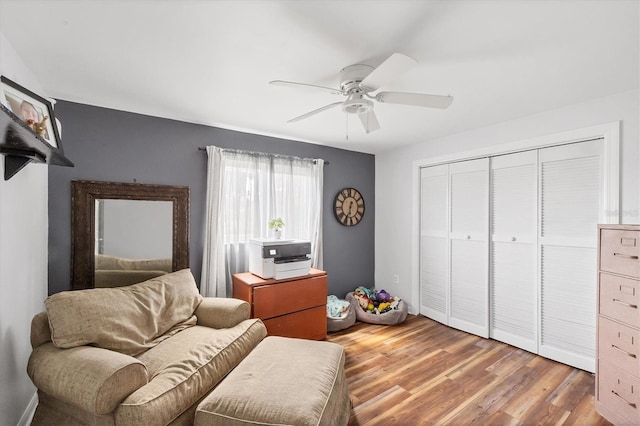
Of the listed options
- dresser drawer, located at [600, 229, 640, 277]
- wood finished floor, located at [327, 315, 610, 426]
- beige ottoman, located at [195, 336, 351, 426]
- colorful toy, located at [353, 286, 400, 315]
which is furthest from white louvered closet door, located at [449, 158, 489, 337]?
beige ottoman, located at [195, 336, 351, 426]

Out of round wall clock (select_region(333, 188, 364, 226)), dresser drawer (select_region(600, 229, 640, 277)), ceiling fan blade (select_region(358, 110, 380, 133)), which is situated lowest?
dresser drawer (select_region(600, 229, 640, 277))

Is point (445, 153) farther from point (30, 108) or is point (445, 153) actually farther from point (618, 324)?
point (30, 108)

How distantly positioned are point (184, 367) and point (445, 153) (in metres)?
3.37

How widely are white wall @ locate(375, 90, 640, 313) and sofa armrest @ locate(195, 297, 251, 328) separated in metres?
2.49

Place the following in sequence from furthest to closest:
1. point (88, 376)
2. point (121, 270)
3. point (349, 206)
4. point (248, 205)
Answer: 1. point (349, 206)
2. point (248, 205)
3. point (121, 270)
4. point (88, 376)

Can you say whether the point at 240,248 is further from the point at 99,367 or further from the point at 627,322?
the point at 627,322

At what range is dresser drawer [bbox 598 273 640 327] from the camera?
185 centimetres

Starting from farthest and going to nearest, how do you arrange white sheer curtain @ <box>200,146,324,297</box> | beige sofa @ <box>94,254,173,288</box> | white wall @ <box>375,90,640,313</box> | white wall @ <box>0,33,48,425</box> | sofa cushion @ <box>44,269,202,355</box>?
1. white sheer curtain @ <box>200,146,324,297</box>
2. beige sofa @ <box>94,254,173,288</box>
3. white wall @ <box>375,90,640,313</box>
4. sofa cushion @ <box>44,269,202,355</box>
5. white wall @ <box>0,33,48,425</box>

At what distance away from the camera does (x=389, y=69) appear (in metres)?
1.49

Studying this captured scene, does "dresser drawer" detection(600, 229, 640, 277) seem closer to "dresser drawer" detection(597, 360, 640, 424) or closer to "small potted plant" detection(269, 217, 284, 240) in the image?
"dresser drawer" detection(597, 360, 640, 424)

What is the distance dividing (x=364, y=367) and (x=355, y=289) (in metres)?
1.65

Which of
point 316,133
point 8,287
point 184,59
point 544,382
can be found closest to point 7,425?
point 8,287

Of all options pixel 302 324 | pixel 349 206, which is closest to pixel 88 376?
pixel 302 324

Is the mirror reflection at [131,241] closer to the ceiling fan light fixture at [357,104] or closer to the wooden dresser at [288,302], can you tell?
the wooden dresser at [288,302]
